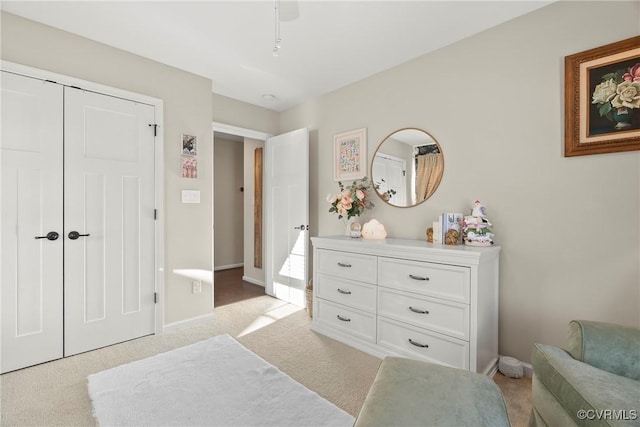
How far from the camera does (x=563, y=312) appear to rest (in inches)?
80.5

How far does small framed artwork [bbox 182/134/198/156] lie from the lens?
3.06 m

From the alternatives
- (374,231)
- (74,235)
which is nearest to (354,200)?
(374,231)

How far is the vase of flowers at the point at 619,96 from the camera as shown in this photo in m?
1.79

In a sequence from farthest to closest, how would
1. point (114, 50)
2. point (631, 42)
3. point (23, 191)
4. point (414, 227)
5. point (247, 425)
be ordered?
1. point (414, 227)
2. point (114, 50)
3. point (23, 191)
4. point (631, 42)
5. point (247, 425)

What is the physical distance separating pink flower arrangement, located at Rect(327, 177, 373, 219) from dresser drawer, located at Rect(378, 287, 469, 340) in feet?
3.10

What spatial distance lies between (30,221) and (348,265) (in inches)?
98.1

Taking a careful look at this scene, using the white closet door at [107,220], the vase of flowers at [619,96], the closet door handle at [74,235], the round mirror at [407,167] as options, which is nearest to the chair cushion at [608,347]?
the vase of flowers at [619,96]

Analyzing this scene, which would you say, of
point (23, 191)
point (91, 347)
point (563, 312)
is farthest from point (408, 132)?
point (91, 347)

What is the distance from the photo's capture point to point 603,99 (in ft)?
6.21

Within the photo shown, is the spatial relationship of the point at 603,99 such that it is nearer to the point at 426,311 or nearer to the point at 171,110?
the point at 426,311

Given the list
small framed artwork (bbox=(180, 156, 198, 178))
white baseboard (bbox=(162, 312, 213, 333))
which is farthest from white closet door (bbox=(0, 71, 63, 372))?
small framed artwork (bbox=(180, 156, 198, 178))

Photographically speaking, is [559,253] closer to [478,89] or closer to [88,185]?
[478,89]

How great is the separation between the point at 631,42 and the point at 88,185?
3.93 m

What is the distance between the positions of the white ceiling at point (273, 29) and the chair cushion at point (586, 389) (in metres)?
2.22
